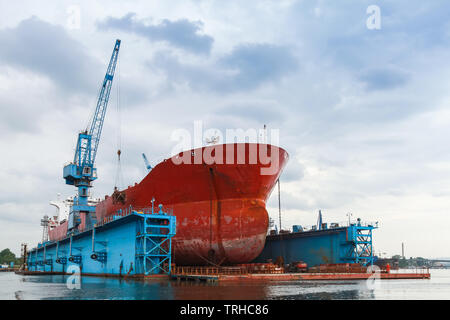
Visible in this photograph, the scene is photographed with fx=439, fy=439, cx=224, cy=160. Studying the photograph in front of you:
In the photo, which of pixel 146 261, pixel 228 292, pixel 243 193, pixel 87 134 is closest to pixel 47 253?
pixel 87 134

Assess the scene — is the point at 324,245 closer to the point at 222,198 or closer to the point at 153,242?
the point at 222,198

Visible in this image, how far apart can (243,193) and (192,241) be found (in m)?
5.00

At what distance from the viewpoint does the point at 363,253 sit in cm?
3606

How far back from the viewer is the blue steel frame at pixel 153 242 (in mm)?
28691

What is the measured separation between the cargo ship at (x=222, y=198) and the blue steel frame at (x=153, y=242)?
1421mm

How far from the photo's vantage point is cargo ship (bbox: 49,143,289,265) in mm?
29953

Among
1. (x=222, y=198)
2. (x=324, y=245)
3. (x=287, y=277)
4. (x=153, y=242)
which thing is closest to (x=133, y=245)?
(x=153, y=242)

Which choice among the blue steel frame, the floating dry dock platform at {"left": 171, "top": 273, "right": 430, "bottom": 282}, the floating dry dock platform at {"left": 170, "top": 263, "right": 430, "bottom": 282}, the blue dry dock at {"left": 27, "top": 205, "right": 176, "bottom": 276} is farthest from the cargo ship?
the floating dry dock platform at {"left": 171, "top": 273, "right": 430, "bottom": 282}

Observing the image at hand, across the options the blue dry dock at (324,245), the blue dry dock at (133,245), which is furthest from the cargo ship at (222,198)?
the blue dry dock at (324,245)

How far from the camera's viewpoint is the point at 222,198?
3062 centimetres

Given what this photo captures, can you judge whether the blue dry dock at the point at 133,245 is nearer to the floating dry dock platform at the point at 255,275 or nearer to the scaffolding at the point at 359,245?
the floating dry dock platform at the point at 255,275

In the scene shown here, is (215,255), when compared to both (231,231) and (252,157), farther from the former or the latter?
(252,157)

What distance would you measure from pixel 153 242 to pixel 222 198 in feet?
18.2

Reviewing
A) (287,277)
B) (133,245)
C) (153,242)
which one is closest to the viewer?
(153,242)
